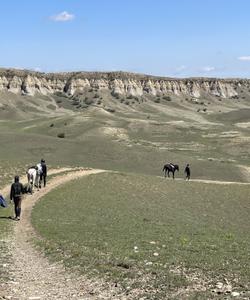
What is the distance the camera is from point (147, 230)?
25.8 metres

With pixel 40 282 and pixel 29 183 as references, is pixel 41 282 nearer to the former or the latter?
pixel 40 282

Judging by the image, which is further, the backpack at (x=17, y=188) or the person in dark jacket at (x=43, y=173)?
the person in dark jacket at (x=43, y=173)

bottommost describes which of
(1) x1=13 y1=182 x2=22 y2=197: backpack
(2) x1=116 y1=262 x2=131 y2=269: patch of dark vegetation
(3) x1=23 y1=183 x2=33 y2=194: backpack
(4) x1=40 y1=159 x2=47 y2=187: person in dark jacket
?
(3) x1=23 y1=183 x2=33 y2=194: backpack

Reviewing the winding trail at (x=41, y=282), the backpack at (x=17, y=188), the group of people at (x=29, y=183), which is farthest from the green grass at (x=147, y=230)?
the backpack at (x=17, y=188)

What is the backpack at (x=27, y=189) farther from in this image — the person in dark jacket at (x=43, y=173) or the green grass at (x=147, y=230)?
the person in dark jacket at (x=43, y=173)

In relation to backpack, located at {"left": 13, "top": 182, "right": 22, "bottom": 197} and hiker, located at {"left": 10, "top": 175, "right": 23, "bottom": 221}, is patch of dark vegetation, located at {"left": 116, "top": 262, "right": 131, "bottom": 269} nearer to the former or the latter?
hiker, located at {"left": 10, "top": 175, "right": 23, "bottom": 221}

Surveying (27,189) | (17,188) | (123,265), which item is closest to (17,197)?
(17,188)

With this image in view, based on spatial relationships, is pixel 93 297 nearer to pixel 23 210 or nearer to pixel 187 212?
pixel 23 210

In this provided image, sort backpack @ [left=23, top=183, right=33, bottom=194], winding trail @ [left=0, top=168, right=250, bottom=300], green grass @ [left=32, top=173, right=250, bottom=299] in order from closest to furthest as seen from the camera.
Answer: winding trail @ [left=0, top=168, right=250, bottom=300], green grass @ [left=32, top=173, right=250, bottom=299], backpack @ [left=23, top=183, right=33, bottom=194]

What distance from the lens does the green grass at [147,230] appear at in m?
15.7

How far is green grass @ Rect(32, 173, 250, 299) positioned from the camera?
15.7 metres

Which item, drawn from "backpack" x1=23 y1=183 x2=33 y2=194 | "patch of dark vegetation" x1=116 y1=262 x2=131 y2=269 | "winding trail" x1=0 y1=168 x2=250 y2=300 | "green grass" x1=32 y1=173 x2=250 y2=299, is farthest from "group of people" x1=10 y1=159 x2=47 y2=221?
"patch of dark vegetation" x1=116 y1=262 x2=131 y2=269

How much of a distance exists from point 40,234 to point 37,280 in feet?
26.5

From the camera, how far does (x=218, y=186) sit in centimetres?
4988
